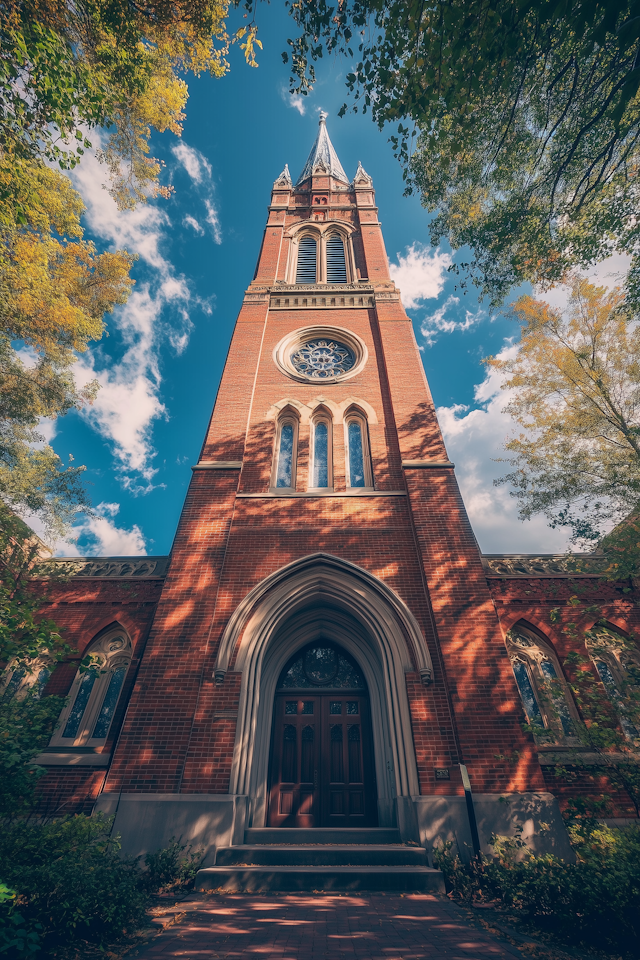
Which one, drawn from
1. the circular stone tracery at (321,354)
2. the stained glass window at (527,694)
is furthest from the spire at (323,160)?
the stained glass window at (527,694)

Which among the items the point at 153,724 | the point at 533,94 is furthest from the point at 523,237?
the point at 153,724

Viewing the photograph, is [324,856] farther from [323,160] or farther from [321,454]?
[323,160]

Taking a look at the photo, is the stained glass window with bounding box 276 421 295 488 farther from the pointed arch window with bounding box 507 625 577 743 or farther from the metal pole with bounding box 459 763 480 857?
the metal pole with bounding box 459 763 480 857

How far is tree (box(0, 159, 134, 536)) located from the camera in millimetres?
8664

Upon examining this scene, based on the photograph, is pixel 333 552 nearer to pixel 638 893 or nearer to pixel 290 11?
pixel 638 893

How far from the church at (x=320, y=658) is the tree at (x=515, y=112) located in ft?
12.5

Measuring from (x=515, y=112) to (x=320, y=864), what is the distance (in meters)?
11.3

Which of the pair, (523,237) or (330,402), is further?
(330,402)

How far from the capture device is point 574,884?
407 cm

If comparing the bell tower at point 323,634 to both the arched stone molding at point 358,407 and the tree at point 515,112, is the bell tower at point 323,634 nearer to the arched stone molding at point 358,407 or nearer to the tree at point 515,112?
the arched stone molding at point 358,407

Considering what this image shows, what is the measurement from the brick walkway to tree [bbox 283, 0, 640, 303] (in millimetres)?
6459

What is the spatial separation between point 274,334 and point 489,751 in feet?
37.6

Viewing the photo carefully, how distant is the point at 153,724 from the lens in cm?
645

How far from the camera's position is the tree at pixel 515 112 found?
171 inches
